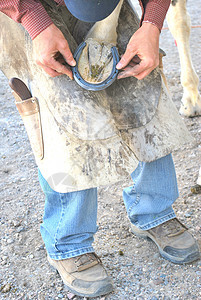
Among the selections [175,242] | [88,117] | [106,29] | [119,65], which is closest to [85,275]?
[175,242]

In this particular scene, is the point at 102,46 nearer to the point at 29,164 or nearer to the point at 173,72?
the point at 29,164

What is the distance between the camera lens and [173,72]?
380 cm

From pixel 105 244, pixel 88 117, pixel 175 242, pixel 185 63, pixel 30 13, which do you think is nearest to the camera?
pixel 30 13

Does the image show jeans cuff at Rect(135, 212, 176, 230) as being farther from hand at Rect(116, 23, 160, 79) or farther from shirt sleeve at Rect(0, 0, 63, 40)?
shirt sleeve at Rect(0, 0, 63, 40)

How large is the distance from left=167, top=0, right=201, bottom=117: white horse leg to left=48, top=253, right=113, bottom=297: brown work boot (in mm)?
1686

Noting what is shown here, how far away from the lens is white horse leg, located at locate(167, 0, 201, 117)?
2.99 meters

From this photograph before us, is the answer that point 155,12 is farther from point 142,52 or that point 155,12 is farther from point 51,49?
point 51,49

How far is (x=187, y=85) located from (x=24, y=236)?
1.73 metres

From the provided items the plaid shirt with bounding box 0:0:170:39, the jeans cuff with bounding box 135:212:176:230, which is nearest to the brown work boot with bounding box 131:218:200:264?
the jeans cuff with bounding box 135:212:176:230

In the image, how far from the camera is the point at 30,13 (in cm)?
127

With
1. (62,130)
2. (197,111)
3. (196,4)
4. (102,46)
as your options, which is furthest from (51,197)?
(196,4)

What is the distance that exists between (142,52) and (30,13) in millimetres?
380

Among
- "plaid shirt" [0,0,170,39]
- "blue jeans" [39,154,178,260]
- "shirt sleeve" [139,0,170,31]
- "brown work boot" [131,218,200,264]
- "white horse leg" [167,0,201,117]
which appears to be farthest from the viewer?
"white horse leg" [167,0,201,117]

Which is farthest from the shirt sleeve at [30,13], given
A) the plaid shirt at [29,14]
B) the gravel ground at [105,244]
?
the gravel ground at [105,244]
